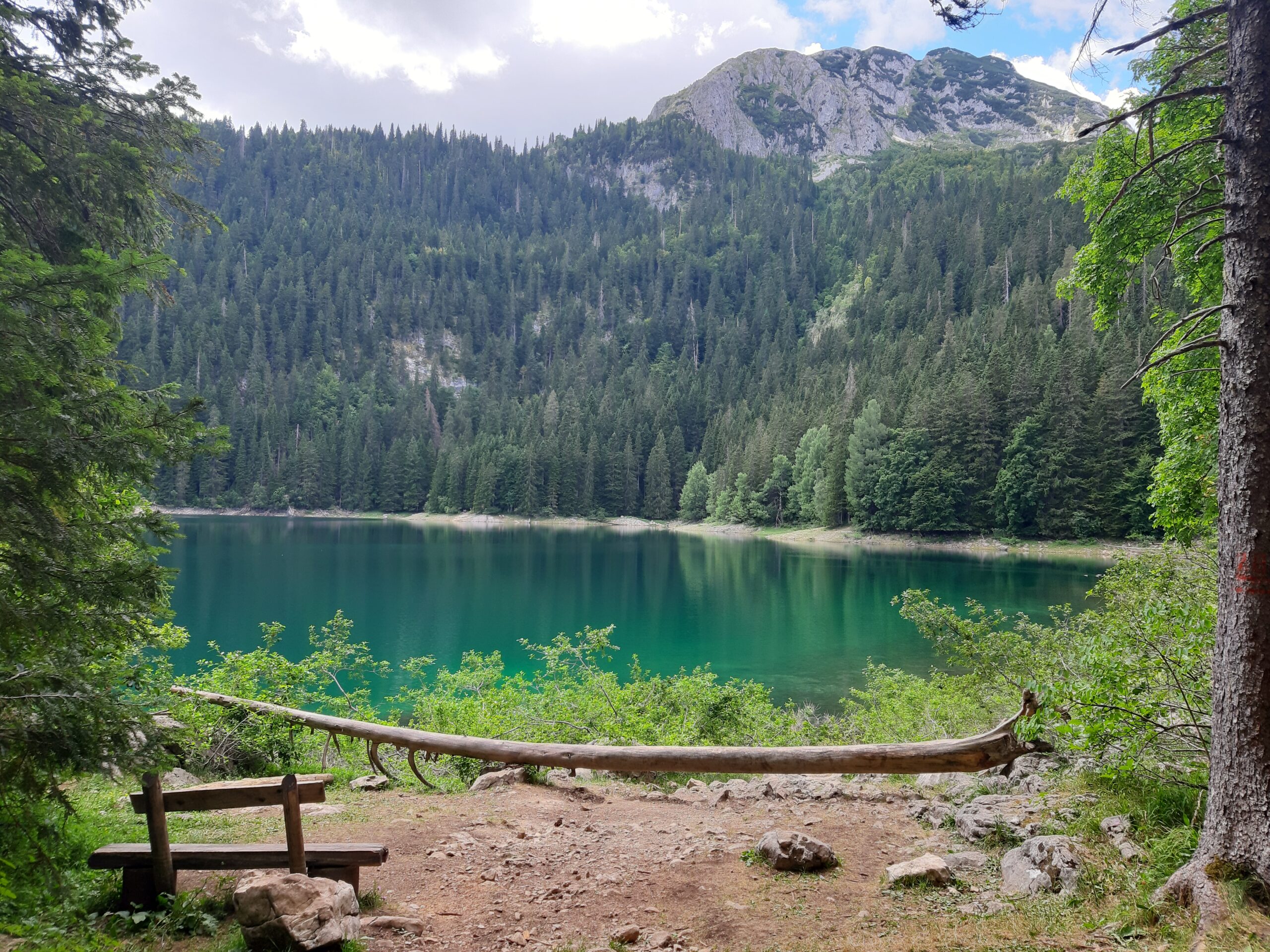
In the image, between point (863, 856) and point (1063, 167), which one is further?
point (1063, 167)

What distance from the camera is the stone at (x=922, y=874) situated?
555 centimetres

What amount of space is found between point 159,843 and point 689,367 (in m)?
162

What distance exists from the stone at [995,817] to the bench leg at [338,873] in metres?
5.23

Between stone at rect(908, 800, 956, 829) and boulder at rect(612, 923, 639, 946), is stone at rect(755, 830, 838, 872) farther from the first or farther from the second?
stone at rect(908, 800, 956, 829)

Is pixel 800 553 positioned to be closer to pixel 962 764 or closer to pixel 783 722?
pixel 783 722

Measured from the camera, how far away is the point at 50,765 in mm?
3875

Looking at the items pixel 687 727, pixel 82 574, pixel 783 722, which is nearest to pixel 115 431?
pixel 82 574

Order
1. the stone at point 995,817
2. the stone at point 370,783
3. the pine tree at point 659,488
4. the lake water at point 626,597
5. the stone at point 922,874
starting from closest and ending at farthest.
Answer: the stone at point 922,874
the stone at point 995,817
the stone at point 370,783
the lake water at point 626,597
the pine tree at point 659,488

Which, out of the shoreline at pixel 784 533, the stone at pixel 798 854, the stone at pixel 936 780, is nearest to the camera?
the stone at pixel 798 854

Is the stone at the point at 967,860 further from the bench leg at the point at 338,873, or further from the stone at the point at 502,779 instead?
the stone at the point at 502,779

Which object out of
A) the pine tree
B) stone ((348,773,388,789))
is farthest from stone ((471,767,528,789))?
the pine tree

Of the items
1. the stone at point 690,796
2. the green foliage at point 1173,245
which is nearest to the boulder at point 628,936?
the stone at point 690,796

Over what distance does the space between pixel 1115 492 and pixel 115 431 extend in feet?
196

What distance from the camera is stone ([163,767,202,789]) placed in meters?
8.67
